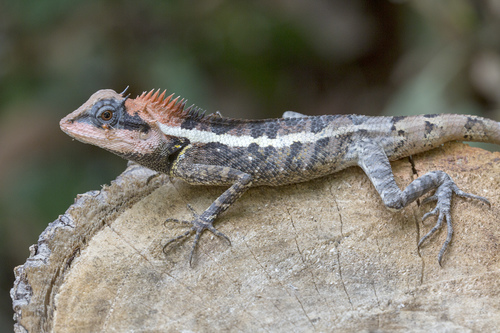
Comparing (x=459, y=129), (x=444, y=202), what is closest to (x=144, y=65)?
(x=459, y=129)

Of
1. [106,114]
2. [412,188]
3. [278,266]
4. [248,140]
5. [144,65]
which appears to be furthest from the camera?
[144,65]

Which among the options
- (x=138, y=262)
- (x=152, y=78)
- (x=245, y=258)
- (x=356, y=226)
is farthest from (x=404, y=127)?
(x=152, y=78)

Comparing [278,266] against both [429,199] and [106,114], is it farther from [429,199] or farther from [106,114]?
[106,114]

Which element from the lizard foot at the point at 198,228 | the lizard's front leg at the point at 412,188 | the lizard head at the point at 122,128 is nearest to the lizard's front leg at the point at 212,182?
the lizard foot at the point at 198,228

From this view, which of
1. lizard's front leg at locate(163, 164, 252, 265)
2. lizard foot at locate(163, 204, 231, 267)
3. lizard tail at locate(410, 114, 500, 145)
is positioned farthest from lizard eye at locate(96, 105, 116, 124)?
lizard tail at locate(410, 114, 500, 145)

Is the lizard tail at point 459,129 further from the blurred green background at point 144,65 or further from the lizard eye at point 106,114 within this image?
the lizard eye at point 106,114

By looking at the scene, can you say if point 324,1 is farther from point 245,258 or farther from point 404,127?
point 245,258
